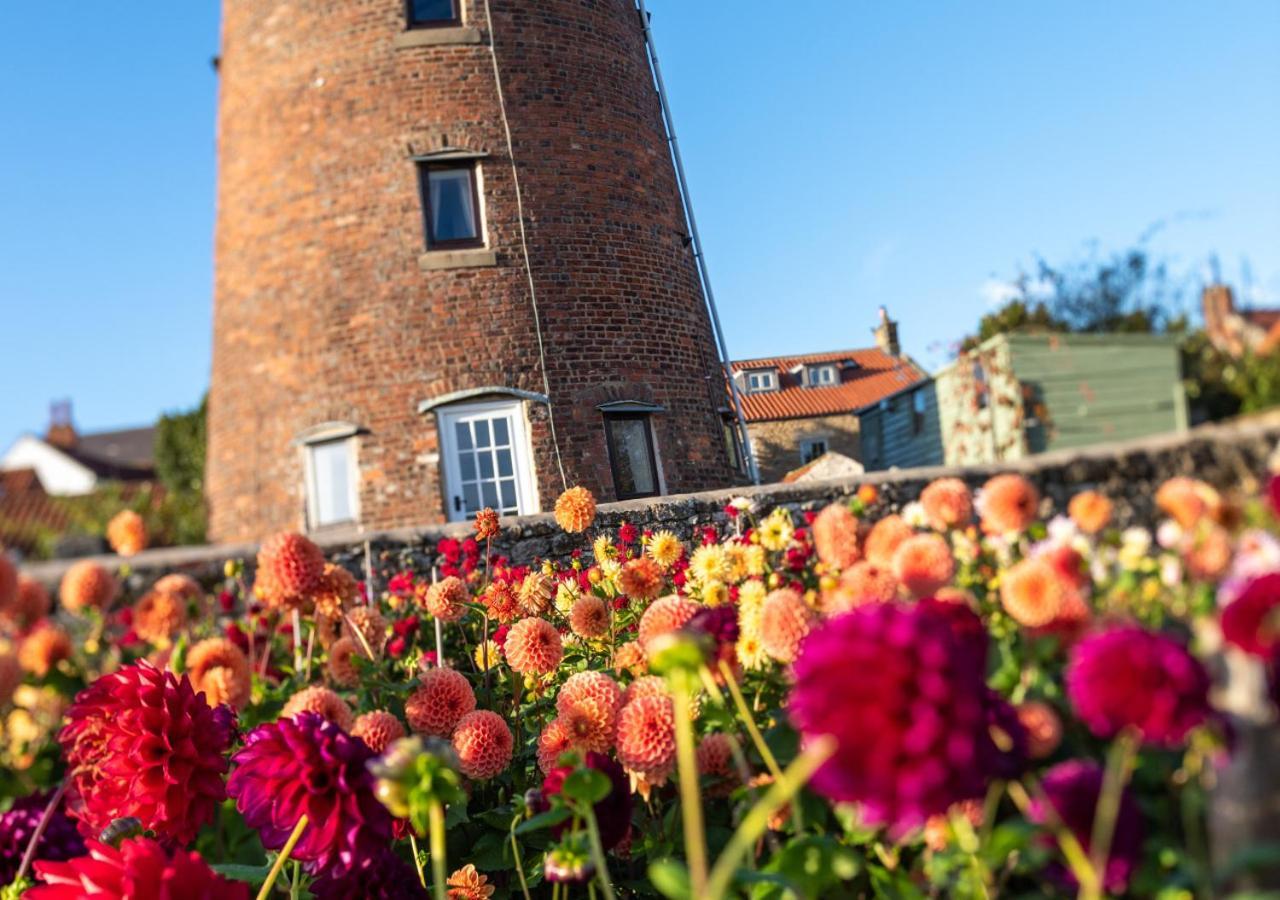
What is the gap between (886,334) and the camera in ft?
5.98

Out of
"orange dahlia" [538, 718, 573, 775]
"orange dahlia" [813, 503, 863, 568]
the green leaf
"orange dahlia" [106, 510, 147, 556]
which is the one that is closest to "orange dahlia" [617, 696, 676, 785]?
"orange dahlia" [538, 718, 573, 775]

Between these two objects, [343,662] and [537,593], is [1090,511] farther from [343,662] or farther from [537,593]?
[343,662]

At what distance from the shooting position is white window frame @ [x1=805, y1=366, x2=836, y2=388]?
1932mm

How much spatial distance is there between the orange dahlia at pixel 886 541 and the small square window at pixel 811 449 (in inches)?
24.7

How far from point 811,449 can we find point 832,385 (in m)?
0.12

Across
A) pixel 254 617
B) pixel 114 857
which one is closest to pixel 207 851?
pixel 254 617

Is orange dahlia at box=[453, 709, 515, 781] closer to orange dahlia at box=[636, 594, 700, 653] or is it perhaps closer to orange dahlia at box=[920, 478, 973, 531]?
orange dahlia at box=[636, 594, 700, 653]

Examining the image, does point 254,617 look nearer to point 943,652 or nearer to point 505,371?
point 505,371

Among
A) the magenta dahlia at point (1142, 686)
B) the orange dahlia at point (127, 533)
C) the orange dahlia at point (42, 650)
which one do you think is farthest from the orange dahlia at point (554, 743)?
the orange dahlia at point (42, 650)

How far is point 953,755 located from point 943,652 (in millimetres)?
71

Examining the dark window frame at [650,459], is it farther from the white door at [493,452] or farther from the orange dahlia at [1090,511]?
the orange dahlia at [1090,511]

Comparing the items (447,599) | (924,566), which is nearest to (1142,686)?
(924,566)

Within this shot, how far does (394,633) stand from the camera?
Result: 3035 mm

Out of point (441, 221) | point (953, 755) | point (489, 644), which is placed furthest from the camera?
point (441, 221)
